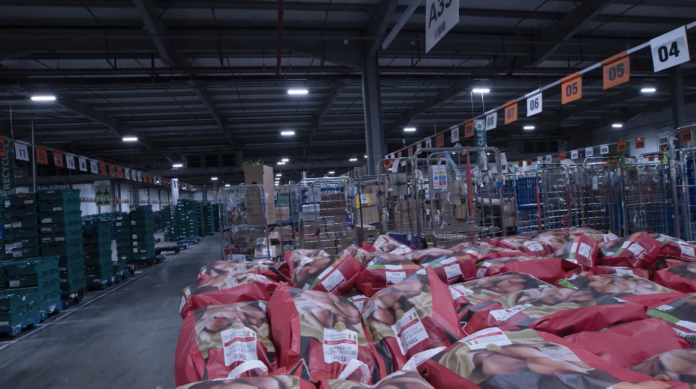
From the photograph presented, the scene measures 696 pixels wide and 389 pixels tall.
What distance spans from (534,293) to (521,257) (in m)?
0.83

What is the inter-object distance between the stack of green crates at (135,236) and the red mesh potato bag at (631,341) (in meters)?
12.9

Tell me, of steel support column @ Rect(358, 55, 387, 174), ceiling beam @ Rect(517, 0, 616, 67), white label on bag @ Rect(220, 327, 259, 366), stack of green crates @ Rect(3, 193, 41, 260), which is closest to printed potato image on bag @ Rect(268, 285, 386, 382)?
white label on bag @ Rect(220, 327, 259, 366)

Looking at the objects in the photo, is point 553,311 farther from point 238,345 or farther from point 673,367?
point 238,345

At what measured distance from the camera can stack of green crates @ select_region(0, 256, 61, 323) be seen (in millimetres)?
6473

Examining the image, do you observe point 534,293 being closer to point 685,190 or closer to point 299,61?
point 685,190

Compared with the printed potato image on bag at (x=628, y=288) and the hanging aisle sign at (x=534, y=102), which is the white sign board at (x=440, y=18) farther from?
the hanging aisle sign at (x=534, y=102)

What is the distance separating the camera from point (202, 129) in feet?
59.6

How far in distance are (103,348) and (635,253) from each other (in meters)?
6.08

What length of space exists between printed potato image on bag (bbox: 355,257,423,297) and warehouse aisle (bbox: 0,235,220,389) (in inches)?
115

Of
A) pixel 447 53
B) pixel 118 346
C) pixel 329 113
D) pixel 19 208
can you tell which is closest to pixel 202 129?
pixel 329 113

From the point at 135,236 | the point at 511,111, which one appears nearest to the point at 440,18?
the point at 511,111

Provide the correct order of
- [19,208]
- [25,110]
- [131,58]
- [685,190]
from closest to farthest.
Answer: [685,190] → [19,208] → [131,58] → [25,110]

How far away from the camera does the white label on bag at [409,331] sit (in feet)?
5.24

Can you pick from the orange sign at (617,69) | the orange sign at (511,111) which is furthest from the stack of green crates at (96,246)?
the orange sign at (617,69)
